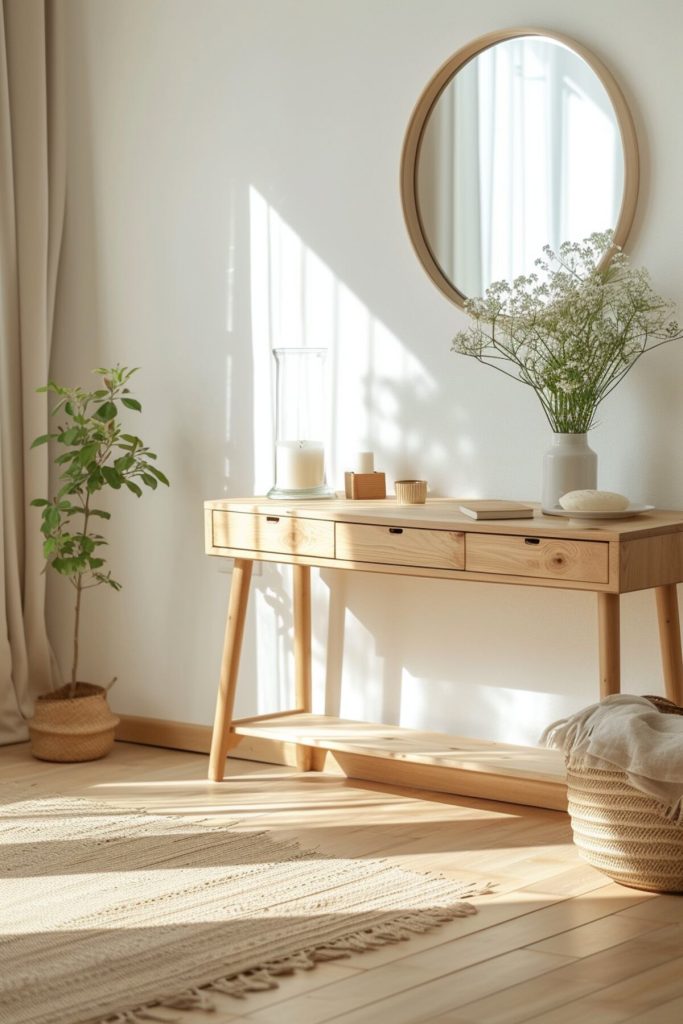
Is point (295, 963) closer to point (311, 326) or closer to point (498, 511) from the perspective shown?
point (498, 511)

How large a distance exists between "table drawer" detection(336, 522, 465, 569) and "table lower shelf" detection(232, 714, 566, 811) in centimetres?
45

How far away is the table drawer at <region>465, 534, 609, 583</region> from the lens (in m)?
2.96

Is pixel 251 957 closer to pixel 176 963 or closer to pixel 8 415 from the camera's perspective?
pixel 176 963

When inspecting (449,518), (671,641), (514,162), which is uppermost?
(514,162)

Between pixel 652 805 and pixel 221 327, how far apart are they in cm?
190

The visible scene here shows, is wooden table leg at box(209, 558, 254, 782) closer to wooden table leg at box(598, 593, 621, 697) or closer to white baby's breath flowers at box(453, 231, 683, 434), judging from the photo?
white baby's breath flowers at box(453, 231, 683, 434)

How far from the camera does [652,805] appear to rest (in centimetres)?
274

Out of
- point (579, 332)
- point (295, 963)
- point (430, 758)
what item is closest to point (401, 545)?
point (430, 758)

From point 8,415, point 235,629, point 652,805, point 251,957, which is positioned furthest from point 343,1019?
point 8,415

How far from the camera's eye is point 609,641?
10.1ft

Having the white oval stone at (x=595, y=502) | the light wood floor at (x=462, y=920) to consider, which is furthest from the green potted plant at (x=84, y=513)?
the white oval stone at (x=595, y=502)

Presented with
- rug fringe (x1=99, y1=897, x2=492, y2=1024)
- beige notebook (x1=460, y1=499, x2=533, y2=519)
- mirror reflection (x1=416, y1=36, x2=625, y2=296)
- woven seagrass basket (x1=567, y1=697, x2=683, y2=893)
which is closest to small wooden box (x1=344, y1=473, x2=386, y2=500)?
beige notebook (x1=460, y1=499, x2=533, y2=519)

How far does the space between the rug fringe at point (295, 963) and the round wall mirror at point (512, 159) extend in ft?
4.90

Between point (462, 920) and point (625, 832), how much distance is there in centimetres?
36
